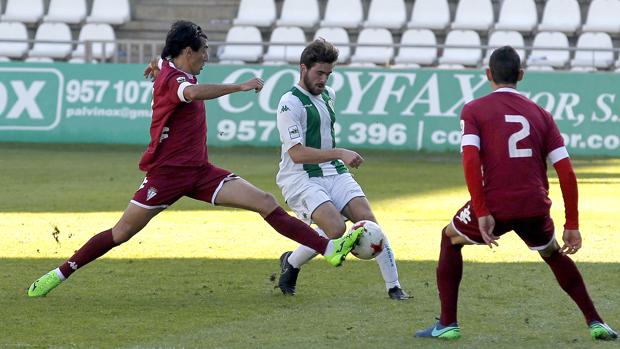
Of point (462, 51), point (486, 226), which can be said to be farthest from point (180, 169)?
point (462, 51)

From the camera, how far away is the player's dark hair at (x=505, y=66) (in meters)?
7.05

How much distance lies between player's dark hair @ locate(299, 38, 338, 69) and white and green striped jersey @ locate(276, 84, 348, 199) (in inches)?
12.3

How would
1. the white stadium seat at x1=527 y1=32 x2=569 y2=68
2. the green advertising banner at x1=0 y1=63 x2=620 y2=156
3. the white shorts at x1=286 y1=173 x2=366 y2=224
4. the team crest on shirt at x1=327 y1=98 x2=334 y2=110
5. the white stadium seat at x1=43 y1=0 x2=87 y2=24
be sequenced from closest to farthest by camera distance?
the white shorts at x1=286 y1=173 x2=366 y2=224, the team crest on shirt at x1=327 y1=98 x2=334 y2=110, the green advertising banner at x1=0 y1=63 x2=620 y2=156, the white stadium seat at x1=527 y1=32 x2=569 y2=68, the white stadium seat at x1=43 y1=0 x2=87 y2=24

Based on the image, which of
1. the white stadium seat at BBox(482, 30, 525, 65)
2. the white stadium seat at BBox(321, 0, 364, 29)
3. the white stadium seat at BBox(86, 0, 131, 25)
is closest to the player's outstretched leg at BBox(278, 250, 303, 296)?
the white stadium seat at BBox(482, 30, 525, 65)

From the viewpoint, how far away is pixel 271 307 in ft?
28.5

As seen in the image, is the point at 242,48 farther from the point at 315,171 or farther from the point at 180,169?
the point at 180,169

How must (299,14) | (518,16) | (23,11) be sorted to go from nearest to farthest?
1. (518,16)
2. (299,14)
3. (23,11)

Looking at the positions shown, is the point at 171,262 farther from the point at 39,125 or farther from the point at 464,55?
the point at 464,55

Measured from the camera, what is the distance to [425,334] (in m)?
7.46

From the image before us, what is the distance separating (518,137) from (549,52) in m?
20.0

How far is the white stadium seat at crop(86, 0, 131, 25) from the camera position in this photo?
3069 cm

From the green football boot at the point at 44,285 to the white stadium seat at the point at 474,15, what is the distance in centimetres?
2112

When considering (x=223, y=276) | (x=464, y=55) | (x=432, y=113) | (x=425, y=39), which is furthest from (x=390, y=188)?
(x=425, y=39)

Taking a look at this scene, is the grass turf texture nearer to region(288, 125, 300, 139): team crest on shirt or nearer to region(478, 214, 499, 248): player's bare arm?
region(478, 214, 499, 248): player's bare arm
